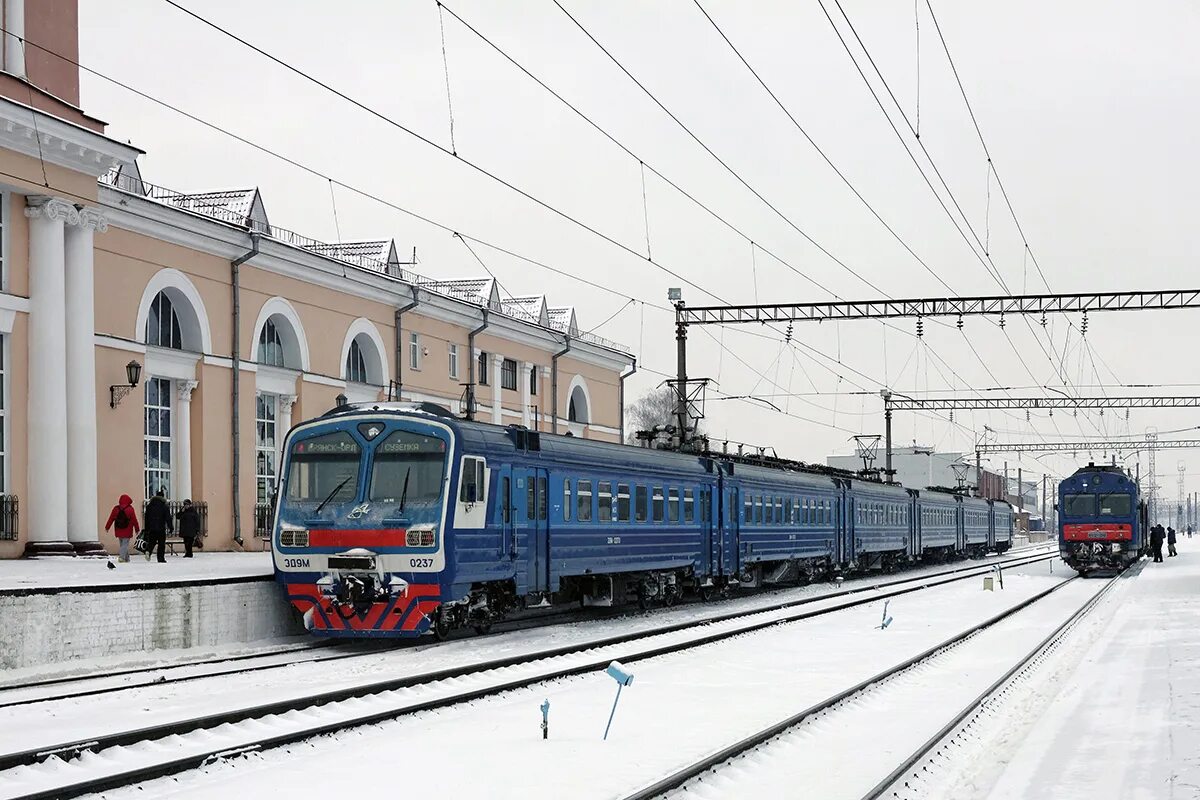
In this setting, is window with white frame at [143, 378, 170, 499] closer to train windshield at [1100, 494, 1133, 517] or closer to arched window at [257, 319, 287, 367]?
arched window at [257, 319, 287, 367]

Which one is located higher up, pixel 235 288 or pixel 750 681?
pixel 235 288

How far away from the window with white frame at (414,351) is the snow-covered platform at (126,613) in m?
19.8

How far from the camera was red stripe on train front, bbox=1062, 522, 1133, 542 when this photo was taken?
4319cm

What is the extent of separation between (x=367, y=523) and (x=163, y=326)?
15.8 meters

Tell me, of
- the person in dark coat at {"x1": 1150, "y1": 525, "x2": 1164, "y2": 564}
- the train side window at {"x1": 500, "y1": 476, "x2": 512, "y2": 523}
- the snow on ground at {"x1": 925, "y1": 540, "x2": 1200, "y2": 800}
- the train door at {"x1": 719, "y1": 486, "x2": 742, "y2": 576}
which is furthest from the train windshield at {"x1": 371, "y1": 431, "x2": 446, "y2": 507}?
the person in dark coat at {"x1": 1150, "y1": 525, "x2": 1164, "y2": 564}

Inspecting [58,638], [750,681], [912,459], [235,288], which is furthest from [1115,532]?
[912,459]

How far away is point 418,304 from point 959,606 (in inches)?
744

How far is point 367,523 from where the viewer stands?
18.1 meters

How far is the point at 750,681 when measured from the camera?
15.3m

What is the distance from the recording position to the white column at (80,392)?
27250 mm

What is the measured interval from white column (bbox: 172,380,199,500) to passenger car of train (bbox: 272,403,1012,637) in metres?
11.0

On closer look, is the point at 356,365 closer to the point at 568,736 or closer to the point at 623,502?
the point at 623,502

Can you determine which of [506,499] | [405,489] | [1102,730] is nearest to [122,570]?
[405,489]

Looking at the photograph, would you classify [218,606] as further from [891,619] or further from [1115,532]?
[1115,532]
